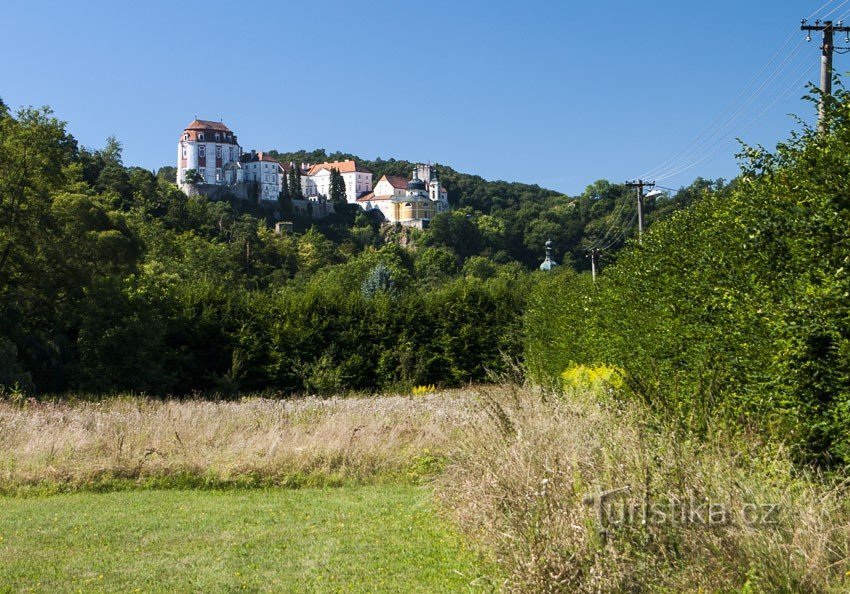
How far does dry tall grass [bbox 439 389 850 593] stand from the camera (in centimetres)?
398

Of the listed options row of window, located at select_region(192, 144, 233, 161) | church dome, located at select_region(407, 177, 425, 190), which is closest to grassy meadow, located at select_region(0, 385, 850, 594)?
row of window, located at select_region(192, 144, 233, 161)

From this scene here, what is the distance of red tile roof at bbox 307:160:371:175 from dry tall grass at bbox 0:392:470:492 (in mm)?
139670

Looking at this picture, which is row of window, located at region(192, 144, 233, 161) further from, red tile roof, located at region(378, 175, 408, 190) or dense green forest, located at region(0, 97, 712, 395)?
dense green forest, located at region(0, 97, 712, 395)

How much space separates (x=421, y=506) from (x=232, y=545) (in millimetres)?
2002

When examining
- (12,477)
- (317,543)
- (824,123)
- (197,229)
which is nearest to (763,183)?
(824,123)

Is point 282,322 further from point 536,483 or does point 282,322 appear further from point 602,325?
→ point 536,483

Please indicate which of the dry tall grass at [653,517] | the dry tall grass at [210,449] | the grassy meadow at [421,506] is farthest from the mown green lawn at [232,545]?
the dry tall grass at [210,449]

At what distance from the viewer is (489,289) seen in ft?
87.6

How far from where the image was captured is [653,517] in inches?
177

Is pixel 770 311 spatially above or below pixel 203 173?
below

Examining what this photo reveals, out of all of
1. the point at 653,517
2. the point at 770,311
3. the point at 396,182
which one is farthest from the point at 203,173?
the point at 653,517

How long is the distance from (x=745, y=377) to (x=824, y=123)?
216 cm

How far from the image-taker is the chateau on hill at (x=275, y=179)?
121 meters

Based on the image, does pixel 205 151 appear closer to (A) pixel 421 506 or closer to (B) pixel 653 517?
(A) pixel 421 506
